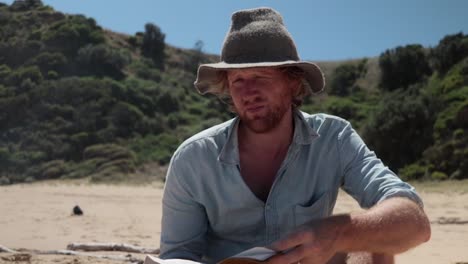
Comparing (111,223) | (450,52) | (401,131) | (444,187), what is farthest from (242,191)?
(450,52)

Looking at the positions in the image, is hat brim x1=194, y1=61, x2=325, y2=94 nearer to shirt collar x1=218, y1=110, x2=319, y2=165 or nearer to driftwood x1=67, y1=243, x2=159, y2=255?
shirt collar x1=218, y1=110, x2=319, y2=165

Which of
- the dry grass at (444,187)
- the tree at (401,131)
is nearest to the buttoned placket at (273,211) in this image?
the dry grass at (444,187)

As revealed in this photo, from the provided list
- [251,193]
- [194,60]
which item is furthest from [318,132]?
[194,60]

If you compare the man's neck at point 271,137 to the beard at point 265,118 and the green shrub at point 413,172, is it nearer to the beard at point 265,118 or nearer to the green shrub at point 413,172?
the beard at point 265,118

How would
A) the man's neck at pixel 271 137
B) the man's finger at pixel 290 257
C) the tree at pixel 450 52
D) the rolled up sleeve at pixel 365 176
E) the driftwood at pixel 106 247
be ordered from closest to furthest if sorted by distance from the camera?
the man's finger at pixel 290 257, the rolled up sleeve at pixel 365 176, the man's neck at pixel 271 137, the driftwood at pixel 106 247, the tree at pixel 450 52

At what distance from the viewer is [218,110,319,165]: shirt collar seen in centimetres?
245

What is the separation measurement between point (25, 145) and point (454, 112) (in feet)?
47.5

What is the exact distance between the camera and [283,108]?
2.46 m

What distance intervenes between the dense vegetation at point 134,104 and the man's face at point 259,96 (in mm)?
13042

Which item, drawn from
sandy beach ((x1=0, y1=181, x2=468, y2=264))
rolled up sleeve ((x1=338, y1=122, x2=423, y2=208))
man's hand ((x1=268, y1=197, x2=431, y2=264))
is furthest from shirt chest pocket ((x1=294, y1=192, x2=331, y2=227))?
sandy beach ((x1=0, y1=181, x2=468, y2=264))

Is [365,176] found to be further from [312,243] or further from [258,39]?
[258,39]

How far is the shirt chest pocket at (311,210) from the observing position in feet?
7.97


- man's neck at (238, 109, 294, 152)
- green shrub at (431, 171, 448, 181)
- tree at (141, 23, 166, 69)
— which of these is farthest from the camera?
tree at (141, 23, 166, 69)

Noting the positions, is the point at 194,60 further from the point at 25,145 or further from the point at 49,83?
the point at 25,145
